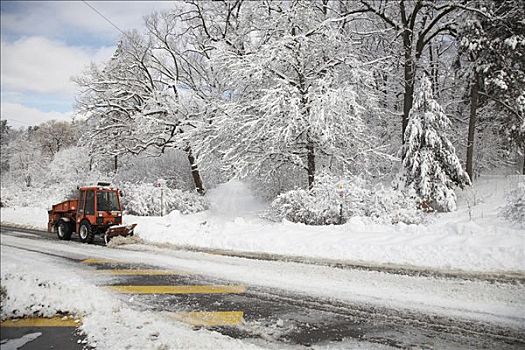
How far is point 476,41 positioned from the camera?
17.2 metres

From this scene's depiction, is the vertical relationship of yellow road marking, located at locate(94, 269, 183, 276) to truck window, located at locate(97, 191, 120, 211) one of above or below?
below

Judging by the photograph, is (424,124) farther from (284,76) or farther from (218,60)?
(218,60)

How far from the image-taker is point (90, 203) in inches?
477

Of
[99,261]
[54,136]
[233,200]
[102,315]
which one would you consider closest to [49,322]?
[102,315]

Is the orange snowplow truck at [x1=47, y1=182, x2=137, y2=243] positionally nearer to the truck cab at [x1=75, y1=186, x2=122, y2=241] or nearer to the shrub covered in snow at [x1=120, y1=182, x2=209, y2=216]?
the truck cab at [x1=75, y1=186, x2=122, y2=241]

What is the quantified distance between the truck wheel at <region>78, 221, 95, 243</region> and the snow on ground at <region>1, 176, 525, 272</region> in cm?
Answer: 161

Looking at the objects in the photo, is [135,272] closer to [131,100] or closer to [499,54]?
[131,100]

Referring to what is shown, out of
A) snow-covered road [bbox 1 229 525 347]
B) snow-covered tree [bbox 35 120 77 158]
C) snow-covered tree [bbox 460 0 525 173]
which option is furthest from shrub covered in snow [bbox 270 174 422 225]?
snow-covered tree [bbox 35 120 77 158]

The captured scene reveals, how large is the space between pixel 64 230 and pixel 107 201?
2015mm

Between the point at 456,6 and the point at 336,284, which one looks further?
the point at 456,6

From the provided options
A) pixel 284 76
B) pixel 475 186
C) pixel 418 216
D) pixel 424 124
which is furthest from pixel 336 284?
pixel 475 186

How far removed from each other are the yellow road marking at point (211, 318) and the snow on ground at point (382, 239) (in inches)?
157

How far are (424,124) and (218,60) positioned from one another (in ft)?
31.6

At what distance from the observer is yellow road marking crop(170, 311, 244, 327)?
15.8 feet
